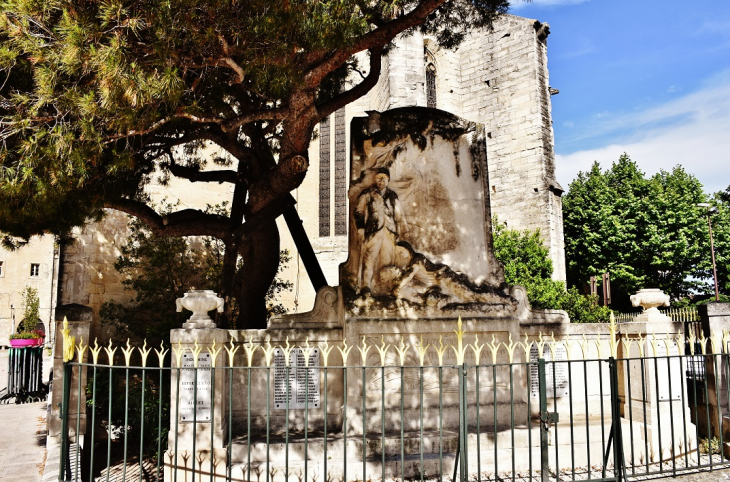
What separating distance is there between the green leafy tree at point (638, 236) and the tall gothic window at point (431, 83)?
9.13 metres

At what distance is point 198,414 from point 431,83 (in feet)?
53.2

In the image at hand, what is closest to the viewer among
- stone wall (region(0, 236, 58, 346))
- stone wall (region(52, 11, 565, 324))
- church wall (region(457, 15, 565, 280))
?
stone wall (region(52, 11, 565, 324))

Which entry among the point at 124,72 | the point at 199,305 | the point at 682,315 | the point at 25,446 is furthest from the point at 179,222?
the point at 682,315

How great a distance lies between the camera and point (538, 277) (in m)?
16.4

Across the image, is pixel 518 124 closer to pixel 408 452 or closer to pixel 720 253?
pixel 720 253

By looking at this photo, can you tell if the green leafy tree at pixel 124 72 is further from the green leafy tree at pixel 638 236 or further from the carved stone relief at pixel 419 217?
the green leafy tree at pixel 638 236

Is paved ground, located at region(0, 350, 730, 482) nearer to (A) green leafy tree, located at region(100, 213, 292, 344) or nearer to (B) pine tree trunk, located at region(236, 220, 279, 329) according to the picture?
(A) green leafy tree, located at region(100, 213, 292, 344)

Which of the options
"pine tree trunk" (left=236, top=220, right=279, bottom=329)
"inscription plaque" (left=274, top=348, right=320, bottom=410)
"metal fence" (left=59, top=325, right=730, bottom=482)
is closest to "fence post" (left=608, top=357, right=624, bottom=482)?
"metal fence" (left=59, top=325, right=730, bottom=482)

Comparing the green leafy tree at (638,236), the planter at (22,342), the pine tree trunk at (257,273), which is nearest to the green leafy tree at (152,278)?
the planter at (22,342)

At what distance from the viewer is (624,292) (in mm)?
23656

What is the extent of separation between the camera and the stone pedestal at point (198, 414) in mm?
5555

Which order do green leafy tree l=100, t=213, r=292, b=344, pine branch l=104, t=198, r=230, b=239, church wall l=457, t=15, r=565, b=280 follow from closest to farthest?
pine branch l=104, t=198, r=230, b=239
green leafy tree l=100, t=213, r=292, b=344
church wall l=457, t=15, r=565, b=280

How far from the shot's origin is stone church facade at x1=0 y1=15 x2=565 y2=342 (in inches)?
625

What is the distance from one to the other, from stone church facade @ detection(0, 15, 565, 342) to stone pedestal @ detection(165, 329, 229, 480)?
7749 millimetres
